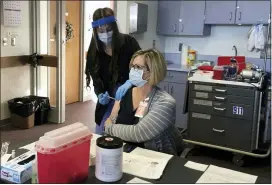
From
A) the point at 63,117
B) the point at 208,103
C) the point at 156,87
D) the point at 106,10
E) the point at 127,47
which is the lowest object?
the point at 63,117

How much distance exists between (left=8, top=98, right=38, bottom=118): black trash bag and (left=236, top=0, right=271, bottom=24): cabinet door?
281cm

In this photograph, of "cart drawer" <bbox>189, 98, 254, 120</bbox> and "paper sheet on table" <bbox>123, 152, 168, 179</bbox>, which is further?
"cart drawer" <bbox>189, 98, 254, 120</bbox>

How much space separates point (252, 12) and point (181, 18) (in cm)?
96

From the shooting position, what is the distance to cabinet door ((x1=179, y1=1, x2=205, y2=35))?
4352mm

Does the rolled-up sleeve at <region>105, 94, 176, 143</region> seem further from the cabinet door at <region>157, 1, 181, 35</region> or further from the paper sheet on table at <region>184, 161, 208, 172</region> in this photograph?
the cabinet door at <region>157, 1, 181, 35</region>

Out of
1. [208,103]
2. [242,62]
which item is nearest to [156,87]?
[208,103]

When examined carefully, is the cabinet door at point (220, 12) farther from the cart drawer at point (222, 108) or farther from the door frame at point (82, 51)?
the door frame at point (82, 51)

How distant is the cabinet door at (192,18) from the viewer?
4.35m

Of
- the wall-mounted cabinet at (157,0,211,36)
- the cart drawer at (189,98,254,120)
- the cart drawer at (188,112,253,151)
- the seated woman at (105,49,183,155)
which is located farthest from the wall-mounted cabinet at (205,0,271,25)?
the seated woman at (105,49,183,155)

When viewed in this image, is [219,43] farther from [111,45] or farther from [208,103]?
[111,45]

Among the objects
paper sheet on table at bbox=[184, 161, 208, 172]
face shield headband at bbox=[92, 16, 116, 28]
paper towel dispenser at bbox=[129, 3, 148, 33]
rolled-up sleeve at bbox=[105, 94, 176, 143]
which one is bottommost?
paper sheet on table at bbox=[184, 161, 208, 172]

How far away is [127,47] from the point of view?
7.93 ft

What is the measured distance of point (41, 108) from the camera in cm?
423

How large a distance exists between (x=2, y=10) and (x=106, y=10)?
2.18 m
